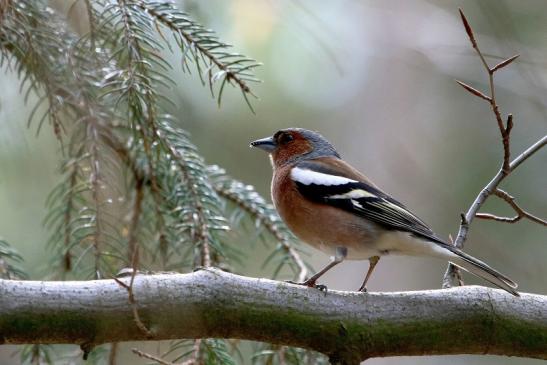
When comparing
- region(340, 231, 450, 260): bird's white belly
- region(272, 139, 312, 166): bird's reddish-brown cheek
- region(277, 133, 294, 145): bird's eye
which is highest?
region(277, 133, 294, 145): bird's eye

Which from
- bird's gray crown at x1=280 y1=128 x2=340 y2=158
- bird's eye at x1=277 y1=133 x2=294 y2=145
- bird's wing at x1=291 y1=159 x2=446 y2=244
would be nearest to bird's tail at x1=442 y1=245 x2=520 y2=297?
bird's wing at x1=291 y1=159 x2=446 y2=244

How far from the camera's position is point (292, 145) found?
4.91 metres

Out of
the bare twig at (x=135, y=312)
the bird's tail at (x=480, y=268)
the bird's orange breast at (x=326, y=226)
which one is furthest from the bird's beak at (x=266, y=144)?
the bare twig at (x=135, y=312)

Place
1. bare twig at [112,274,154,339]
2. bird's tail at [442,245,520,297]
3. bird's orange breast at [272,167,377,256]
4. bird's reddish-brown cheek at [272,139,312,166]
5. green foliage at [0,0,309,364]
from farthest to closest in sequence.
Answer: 1. bird's reddish-brown cheek at [272,139,312,166]
2. bird's orange breast at [272,167,377,256]
3. bird's tail at [442,245,520,297]
4. green foliage at [0,0,309,364]
5. bare twig at [112,274,154,339]

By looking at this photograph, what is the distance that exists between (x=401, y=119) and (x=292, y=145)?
183 inches

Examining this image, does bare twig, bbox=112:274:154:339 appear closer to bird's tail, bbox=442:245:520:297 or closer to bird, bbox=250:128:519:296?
bird, bbox=250:128:519:296

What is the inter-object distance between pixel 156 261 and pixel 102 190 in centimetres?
52

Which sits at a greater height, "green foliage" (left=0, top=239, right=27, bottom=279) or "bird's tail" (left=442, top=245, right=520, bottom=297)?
"bird's tail" (left=442, top=245, right=520, bottom=297)

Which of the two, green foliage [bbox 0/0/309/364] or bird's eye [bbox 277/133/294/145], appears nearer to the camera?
green foliage [bbox 0/0/309/364]

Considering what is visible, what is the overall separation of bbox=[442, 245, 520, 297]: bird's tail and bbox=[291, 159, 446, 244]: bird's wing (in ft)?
0.67

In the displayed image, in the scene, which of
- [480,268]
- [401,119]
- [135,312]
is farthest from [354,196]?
[401,119]

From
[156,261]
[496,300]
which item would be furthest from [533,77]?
[156,261]

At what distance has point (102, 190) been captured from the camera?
3.11 metres

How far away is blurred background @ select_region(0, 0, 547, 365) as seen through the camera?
5137mm
